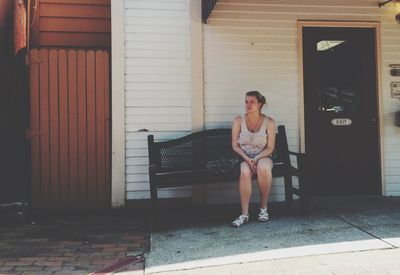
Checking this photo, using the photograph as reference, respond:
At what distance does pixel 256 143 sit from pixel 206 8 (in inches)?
70.1

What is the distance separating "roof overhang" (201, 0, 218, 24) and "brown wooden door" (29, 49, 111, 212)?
1.29m

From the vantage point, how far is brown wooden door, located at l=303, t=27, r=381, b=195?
19.3 feet

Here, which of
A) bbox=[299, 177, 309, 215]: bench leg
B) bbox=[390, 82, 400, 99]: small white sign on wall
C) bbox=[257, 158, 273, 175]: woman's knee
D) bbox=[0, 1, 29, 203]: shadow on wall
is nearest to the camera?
bbox=[257, 158, 273, 175]: woman's knee

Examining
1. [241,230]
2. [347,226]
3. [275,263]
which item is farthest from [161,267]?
[347,226]

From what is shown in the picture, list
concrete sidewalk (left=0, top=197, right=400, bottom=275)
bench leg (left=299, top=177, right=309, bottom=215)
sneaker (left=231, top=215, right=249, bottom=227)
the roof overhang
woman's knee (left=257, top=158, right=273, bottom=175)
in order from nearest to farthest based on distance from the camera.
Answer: concrete sidewalk (left=0, top=197, right=400, bottom=275) < sneaker (left=231, top=215, right=249, bottom=227) < woman's knee (left=257, top=158, right=273, bottom=175) < bench leg (left=299, top=177, right=309, bottom=215) < the roof overhang

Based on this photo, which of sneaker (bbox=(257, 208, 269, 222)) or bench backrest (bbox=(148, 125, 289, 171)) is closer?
sneaker (bbox=(257, 208, 269, 222))

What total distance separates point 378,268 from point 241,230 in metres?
1.43

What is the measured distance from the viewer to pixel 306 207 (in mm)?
4941

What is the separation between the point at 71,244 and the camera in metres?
4.14

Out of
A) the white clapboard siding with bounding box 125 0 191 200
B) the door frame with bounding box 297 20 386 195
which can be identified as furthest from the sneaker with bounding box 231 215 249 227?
the door frame with bounding box 297 20 386 195

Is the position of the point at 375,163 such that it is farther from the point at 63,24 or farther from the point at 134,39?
the point at 63,24

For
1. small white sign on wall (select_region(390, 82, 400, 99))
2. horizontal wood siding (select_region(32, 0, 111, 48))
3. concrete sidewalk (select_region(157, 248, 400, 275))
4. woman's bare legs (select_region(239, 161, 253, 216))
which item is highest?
horizontal wood siding (select_region(32, 0, 111, 48))

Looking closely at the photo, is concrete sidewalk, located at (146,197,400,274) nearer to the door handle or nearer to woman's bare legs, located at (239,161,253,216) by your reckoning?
woman's bare legs, located at (239,161,253,216)

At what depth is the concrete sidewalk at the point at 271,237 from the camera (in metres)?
3.62
